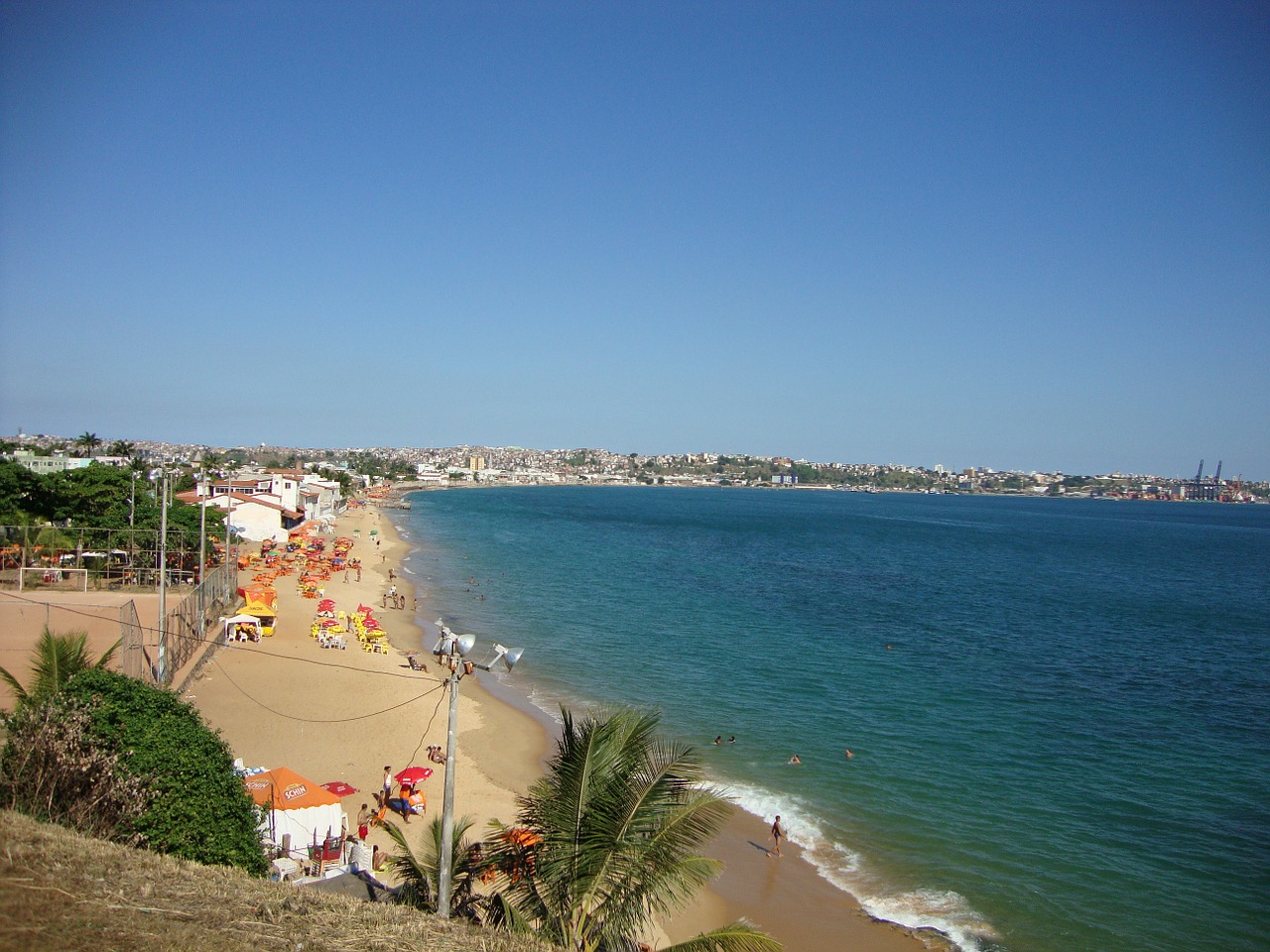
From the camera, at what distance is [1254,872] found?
630 inches

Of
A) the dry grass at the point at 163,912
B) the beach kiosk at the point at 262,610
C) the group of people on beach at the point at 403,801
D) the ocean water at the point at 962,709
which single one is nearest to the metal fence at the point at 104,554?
the beach kiosk at the point at 262,610

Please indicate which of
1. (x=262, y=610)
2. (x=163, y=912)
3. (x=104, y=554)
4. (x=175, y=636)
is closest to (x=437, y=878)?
(x=163, y=912)

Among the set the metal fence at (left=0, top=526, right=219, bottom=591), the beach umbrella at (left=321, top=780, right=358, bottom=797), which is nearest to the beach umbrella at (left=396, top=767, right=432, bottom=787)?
the beach umbrella at (left=321, top=780, right=358, bottom=797)

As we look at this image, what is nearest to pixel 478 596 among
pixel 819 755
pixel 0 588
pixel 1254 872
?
pixel 0 588

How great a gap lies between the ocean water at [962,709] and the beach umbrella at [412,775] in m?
6.66

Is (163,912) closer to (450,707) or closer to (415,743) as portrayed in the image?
(450,707)

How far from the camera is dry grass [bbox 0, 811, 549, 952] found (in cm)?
604

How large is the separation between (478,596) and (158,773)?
3369 centimetres

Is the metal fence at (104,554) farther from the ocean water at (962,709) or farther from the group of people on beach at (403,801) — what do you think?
the group of people on beach at (403,801)

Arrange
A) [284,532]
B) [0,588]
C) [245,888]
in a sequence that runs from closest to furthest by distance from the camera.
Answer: [245,888] < [0,588] < [284,532]

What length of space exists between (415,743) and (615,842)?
45.6 feet

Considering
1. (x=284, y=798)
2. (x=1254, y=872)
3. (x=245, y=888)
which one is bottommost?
(x=1254, y=872)

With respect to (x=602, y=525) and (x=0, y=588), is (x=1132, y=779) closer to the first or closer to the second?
(x=0, y=588)

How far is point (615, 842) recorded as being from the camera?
7.45 metres
